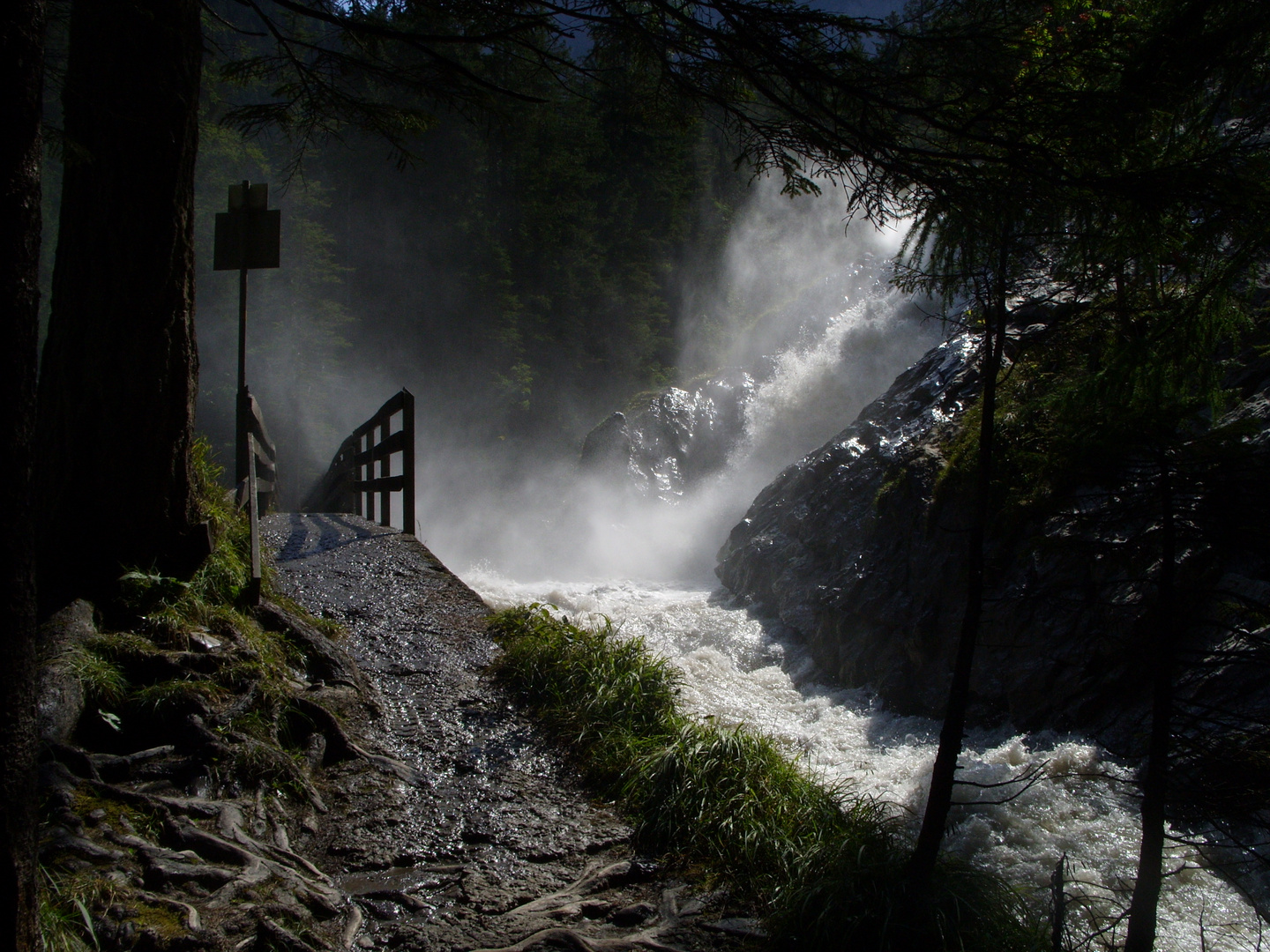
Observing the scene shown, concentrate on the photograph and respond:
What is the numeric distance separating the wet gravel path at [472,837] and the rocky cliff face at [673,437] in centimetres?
1525

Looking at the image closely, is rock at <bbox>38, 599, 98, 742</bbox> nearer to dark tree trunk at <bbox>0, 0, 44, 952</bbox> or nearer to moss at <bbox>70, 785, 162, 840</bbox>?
moss at <bbox>70, 785, 162, 840</bbox>

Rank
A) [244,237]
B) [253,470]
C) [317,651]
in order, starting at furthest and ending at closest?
1. [244,237]
2. [253,470]
3. [317,651]

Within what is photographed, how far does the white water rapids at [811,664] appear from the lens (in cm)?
465

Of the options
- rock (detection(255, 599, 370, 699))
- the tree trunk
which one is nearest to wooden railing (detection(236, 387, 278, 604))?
rock (detection(255, 599, 370, 699))

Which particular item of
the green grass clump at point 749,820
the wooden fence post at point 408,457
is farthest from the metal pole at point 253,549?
the wooden fence post at point 408,457

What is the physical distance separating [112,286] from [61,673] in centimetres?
179

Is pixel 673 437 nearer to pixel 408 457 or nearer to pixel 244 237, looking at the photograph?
pixel 408 457

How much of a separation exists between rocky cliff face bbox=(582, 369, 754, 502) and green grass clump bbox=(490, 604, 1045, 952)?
15.3 m

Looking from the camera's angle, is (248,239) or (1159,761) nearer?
(1159,761)

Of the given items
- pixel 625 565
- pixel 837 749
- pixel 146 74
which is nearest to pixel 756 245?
pixel 625 565

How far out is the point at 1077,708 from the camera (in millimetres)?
6480

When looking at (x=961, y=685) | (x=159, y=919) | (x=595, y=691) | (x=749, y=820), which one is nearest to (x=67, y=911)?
(x=159, y=919)

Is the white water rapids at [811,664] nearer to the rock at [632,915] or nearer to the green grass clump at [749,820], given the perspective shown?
the green grass clump at [749,820]

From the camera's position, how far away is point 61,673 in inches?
119
